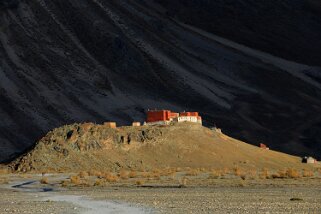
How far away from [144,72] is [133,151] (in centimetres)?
4709

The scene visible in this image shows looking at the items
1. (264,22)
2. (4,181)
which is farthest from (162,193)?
(264,22)

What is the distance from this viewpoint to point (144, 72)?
107250 mm

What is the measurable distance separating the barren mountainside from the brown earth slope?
28.0 metres

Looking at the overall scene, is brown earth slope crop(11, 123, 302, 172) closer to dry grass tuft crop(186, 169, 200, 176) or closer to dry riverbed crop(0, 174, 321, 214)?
dry grass tuft crop(186, 169, 200, 176)

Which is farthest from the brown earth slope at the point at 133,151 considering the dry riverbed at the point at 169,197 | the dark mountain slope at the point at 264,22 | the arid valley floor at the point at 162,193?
the dark mountain slope at the point at 264,22

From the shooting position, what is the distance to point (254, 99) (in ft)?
352

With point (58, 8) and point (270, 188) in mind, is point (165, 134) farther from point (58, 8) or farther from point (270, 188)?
point (58, 8)

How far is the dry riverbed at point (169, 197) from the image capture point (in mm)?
26953

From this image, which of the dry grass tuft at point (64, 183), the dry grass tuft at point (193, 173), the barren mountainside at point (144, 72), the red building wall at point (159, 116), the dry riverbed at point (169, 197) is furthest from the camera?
the barren mountainside at point (144, 72)

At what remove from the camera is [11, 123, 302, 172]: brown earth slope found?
2317 inches

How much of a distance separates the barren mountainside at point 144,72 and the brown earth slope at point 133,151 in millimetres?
27994

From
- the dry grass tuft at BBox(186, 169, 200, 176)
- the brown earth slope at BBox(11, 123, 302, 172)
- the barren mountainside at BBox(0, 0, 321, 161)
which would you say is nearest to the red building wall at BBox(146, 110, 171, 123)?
the brown earth slope at BBox(11, 123, 302, 172)

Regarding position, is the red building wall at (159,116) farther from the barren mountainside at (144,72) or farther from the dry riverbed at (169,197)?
A: the barren mountainside at (144,72)

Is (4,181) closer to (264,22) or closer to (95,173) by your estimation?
(95,173)
